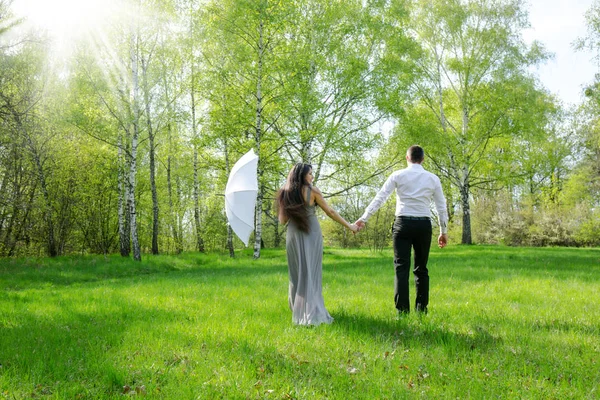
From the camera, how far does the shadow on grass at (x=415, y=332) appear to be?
497cm

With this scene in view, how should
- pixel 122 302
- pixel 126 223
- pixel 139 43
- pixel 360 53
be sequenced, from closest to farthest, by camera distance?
pixel 122 302, pixel 139 43, pixel 360 53, pixel 126 223

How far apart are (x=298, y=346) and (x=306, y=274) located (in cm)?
139

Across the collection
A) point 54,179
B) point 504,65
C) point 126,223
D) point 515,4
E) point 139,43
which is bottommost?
point 126,223

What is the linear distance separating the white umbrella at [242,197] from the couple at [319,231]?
836 mm

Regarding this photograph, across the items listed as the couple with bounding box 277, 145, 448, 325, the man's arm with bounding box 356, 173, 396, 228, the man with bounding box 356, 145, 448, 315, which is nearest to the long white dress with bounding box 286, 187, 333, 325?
the couple with bounding box 277, 145, 448, 325

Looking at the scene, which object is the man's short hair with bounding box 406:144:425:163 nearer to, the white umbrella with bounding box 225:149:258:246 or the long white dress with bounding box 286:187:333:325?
the long white dress with bounding box 286:187:333:325

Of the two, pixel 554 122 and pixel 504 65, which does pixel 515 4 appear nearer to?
pixel 504 65

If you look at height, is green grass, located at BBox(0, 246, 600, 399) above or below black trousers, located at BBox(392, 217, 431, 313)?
below

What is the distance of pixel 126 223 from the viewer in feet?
85.0

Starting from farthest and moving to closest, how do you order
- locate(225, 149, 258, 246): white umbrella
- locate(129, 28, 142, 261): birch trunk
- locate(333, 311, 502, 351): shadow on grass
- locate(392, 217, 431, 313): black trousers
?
1. locate(129, 28, 142, 261): birch trunk
2. locate(225, 149, 258, 246): white umbrella
3. locate(392, 217, 431, 313): black trousers
4. locate(333, 311, 502, 351): shadow on grass

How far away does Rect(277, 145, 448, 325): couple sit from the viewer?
6.16 metres

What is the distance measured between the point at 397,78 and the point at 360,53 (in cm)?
216

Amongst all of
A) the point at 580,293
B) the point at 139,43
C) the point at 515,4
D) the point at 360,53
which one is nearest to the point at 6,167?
the point at 139,43

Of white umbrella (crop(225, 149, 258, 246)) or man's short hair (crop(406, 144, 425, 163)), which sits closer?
man's short hair (crop(406, 144, 425, 163))
